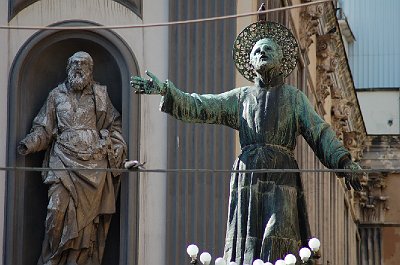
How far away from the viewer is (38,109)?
90.1 ft

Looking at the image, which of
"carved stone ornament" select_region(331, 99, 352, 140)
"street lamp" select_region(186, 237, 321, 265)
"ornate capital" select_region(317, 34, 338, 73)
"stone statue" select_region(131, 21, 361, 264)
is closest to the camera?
"street lamp" select_region(186, 237, 321, 265)

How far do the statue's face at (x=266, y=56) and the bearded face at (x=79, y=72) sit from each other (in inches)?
256

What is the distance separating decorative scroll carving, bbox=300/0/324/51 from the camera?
36.9m

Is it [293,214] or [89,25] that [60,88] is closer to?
[89,25]

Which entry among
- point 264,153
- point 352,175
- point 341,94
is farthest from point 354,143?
point 352,175

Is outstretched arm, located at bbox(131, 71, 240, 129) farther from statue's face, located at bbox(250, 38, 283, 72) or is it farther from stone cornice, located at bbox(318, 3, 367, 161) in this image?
stone cornice, located at bbox(318, 3, 367, 161)

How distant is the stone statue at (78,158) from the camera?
26.7 metres

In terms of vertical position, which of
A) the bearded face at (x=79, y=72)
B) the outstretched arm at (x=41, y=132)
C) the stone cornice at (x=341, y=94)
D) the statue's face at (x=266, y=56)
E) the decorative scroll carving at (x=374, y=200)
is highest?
the stone cornice at (x=341, y=94)

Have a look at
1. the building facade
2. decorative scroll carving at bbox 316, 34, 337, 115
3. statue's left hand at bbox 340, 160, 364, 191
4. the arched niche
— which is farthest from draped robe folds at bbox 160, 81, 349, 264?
decorative scroll carving at bbox 316, 34, 337, 115

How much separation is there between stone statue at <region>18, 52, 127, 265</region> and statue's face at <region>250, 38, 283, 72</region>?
628 cm

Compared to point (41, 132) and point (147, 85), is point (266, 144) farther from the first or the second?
point (41, 132)

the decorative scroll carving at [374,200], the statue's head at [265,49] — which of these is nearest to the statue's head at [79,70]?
the statue's head at [265,49]

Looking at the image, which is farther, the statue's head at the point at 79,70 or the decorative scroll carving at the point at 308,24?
the decorative scroll carving at the point at 308,24

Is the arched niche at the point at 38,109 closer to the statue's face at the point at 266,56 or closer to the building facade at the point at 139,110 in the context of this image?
the building facade at the point at 139,110
